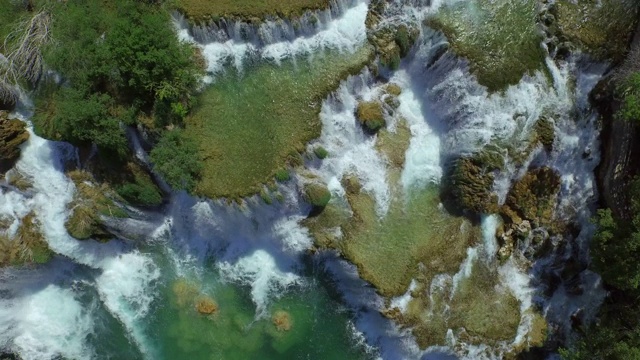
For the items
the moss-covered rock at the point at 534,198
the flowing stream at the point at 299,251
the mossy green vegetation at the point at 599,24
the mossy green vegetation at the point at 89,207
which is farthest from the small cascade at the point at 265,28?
the moss-covered rock at the point at 534,198

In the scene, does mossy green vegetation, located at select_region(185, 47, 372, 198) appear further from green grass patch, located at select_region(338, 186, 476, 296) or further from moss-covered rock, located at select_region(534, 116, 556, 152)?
moss-covered rock, located at select_region(534, 116, 556, 152)

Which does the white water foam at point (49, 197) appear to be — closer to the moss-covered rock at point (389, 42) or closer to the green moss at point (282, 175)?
the green moss at point (282, 175)

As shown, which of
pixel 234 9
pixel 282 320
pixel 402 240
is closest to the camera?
pixel 234 9

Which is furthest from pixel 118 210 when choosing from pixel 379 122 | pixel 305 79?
pixel 379 122

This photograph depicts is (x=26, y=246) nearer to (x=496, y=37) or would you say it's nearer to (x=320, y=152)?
(x=320, y=152)

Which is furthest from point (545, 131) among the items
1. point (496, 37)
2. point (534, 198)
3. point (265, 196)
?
point (265, 196)
